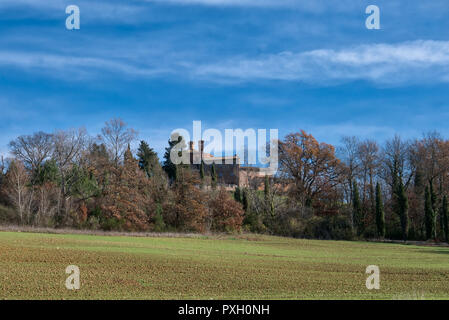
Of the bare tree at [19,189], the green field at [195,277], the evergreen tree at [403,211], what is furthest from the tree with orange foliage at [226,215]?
the green field at [195,277]

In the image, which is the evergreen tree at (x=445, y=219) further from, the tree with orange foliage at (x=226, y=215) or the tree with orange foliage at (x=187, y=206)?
the tree with orange foliage at (x=187, y=206)

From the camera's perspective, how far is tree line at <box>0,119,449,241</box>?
191 ft

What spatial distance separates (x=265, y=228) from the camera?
2483 inches

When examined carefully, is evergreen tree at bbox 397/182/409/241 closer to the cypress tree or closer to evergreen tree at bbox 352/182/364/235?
evergreen tree at bbox 352/182/364/235

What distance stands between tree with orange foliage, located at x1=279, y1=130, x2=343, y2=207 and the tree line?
0.50 ft

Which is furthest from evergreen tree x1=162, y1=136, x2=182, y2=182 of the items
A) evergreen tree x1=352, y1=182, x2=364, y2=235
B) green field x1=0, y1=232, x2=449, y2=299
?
green field x1=0, y1=232, x2=449, y2=299

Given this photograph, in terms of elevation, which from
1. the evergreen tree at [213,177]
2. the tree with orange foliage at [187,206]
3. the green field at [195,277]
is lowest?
the green field at [195,277]

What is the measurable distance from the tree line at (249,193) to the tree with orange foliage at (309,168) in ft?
0.50

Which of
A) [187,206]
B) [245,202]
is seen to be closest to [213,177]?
[245,202]

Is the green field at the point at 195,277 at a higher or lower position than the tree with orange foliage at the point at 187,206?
lower

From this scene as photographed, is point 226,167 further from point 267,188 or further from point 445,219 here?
point 445,219

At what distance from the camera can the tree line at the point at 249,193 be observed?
58.2 meters

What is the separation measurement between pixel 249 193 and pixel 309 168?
9.87 m

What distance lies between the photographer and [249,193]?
69.4 m
